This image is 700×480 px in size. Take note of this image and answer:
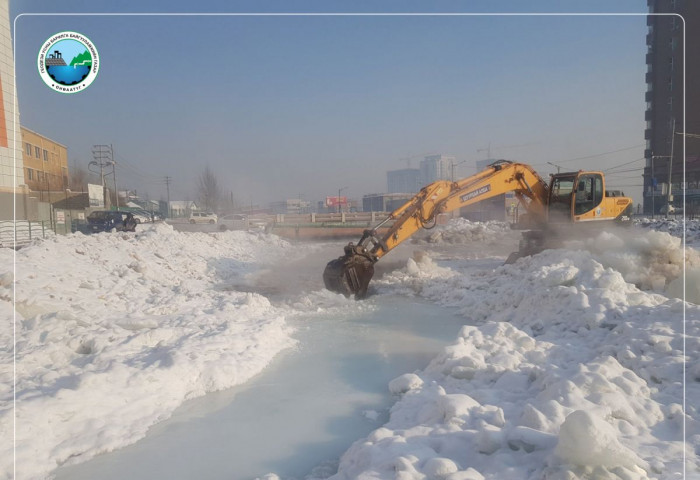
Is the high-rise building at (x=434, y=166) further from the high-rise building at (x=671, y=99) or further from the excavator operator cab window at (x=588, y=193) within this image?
the excavator operator cab window at (x=588, y=193)

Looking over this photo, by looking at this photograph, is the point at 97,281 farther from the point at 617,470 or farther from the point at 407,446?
the point at 617,470

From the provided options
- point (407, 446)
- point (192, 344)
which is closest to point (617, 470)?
point (407, 446)

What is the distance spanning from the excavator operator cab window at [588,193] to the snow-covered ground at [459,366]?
2174 millimetres

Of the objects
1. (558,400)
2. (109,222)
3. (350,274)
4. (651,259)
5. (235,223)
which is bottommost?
(558,400)

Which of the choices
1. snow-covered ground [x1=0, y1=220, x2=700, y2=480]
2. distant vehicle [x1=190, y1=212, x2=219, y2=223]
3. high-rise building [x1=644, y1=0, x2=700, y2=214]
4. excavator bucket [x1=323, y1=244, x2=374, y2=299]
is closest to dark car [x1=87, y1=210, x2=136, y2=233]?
snow-covered ground [x1=0, y1=220, x2=700, y2=480]

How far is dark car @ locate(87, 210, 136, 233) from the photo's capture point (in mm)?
23578

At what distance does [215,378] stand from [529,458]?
3.69m

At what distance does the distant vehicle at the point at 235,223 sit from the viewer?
32.2 m

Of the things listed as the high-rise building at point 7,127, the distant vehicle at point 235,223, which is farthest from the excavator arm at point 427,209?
the distant vehicle at point 235,223

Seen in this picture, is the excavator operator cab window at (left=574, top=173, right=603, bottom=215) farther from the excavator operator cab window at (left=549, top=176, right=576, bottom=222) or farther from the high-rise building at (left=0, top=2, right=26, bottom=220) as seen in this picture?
the high-rise building at (left=0, top=2, right=26, bottom=220)

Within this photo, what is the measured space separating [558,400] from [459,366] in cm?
135

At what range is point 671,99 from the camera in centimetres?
5819

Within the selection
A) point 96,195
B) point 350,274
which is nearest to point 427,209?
point 350,274

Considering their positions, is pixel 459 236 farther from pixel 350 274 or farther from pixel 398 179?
pixel 398 179
